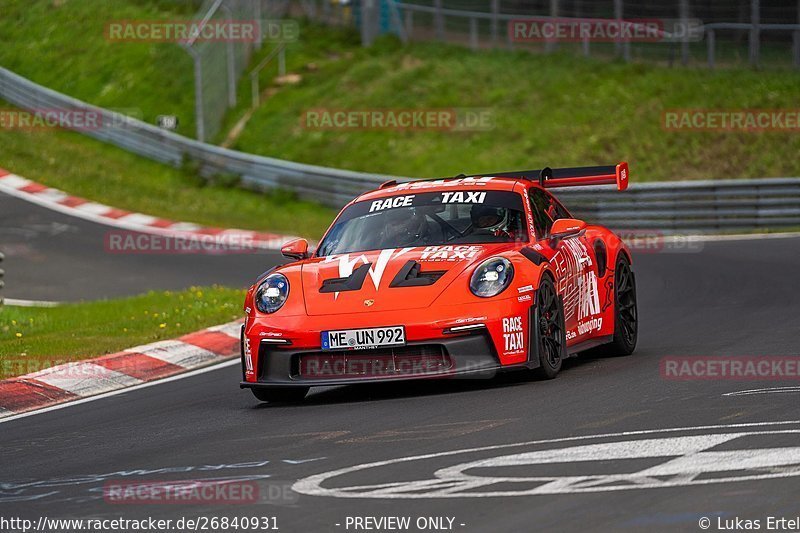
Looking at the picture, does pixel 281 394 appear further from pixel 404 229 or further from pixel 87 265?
pixel 87 265

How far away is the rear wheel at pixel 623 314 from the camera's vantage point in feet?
32.6

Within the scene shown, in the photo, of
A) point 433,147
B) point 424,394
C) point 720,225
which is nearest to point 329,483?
point 424,394

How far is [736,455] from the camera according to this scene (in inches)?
226

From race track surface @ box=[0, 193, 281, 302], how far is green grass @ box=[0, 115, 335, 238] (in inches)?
95.9

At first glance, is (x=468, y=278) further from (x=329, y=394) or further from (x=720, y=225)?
(x=720, y=225)

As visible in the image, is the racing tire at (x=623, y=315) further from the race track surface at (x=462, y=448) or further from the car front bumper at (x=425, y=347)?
the car front bumper at (x=425, y=347)

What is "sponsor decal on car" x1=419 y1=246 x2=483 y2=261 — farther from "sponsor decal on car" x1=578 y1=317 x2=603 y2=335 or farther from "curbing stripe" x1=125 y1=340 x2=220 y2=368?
"curbing stripe" x1=125 y1=340 x2=220 y2=368

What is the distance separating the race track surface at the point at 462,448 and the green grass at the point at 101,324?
56.0 inches

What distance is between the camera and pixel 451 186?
Answer: 9.70 meters

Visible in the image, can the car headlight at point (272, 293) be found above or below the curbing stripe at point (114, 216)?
below

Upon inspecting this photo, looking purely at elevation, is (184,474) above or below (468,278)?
below

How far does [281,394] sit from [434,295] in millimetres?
1186

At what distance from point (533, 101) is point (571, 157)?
10.4 feet

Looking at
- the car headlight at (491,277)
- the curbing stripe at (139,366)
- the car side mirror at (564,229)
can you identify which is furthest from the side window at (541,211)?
the curbing stripe at (139,366)
